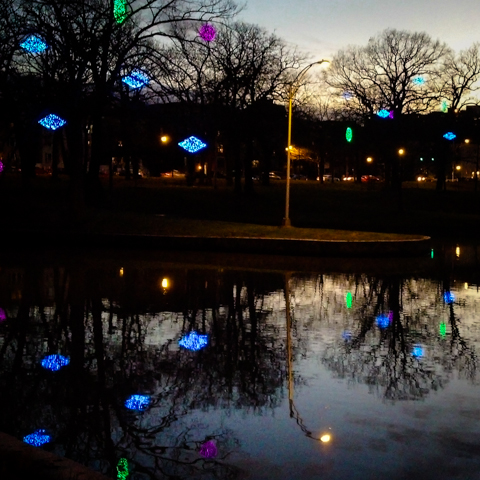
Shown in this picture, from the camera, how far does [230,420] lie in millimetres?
7918

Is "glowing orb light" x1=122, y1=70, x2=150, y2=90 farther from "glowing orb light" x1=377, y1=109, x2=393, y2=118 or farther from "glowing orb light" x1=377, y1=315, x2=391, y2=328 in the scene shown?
"glowing orb light" x1=377, y1=109, x2=393, y2=118

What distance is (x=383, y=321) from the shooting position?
565 inches

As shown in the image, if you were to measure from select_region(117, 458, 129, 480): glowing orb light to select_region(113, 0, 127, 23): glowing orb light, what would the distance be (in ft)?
77.2

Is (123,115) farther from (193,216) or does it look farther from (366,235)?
(193,216)

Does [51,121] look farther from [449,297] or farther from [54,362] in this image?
[54,362]

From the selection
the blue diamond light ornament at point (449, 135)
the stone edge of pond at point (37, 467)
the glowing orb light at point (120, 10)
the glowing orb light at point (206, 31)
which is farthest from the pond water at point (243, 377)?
the blue diamond light ornament at point (449, 135)

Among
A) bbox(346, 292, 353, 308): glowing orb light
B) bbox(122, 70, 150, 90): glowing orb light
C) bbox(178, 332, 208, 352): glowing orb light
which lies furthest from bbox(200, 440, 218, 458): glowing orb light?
bbox(122, 70, 150, 90): glowing orb light

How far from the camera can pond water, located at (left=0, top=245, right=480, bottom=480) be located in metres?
6.84

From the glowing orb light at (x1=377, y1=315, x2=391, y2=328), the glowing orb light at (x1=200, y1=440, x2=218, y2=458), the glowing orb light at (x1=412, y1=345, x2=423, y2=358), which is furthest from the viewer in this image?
the glowing orb light at (x1=377, y1=315, x2=391, y2=328)

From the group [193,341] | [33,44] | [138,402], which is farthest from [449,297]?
[33,44]

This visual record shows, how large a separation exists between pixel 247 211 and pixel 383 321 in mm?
34510

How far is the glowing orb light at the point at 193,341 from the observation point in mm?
11609

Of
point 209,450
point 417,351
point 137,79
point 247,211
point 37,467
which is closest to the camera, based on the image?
point 37,467

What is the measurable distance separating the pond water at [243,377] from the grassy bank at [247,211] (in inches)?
481
